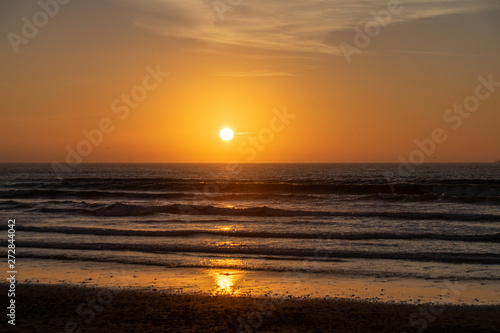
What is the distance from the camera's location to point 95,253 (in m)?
17.9

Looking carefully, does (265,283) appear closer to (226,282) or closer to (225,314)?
(226,282)

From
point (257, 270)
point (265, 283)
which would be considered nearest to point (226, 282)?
point (265, 283)

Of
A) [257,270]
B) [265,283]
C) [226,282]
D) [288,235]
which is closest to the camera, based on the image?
[265,283]

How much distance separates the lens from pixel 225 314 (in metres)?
10.4

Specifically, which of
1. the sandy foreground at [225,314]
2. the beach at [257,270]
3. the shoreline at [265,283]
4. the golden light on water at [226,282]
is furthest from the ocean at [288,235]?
the sandy foreground at [225,314]

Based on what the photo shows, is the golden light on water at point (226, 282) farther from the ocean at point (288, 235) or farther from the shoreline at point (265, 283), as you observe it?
the ocean at point (288, 235)

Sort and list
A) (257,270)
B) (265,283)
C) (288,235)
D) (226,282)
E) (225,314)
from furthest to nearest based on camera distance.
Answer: (288,235)
(257,270)
(226,282)
(265,283)
(225,314)

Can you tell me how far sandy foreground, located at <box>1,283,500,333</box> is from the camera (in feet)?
31.6

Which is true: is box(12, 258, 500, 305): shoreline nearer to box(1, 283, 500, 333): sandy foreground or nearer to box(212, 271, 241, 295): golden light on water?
box(212, 271, 241, 295): golden light on water

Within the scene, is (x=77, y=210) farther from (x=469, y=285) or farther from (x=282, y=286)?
(x=469, y=285)

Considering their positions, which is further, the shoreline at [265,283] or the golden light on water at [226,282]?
the golden light on water at [226,282]

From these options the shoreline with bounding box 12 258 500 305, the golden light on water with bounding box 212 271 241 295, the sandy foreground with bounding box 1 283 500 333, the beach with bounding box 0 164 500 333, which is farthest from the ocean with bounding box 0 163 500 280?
the sandy foreground with bounding box 1 283 500 333

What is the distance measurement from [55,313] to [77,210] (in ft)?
81.7

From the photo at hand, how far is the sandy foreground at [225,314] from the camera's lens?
9.62 meters
